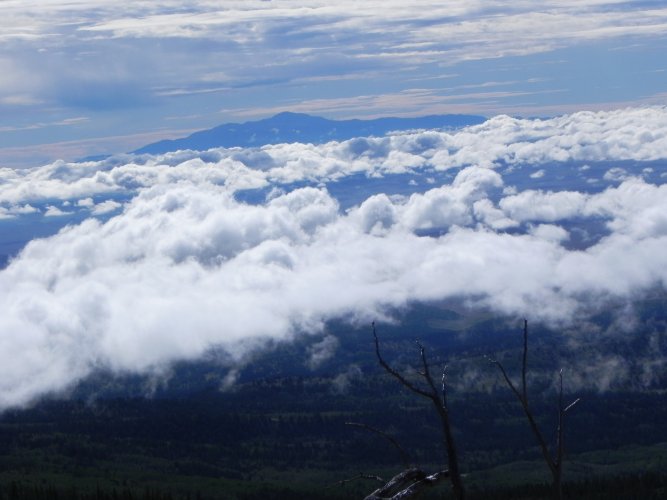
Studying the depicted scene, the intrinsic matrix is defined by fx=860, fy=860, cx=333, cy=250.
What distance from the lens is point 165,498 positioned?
162 metres

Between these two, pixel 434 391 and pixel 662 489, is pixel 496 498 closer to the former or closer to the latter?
pixel 662 489

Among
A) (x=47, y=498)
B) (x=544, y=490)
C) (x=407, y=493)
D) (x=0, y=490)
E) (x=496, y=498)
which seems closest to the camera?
(x=407, y=493)

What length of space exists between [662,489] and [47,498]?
425ft

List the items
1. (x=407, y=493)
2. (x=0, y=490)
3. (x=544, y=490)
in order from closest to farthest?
(x=407, y=493), (x=0, y=490), (x=544, y=490)

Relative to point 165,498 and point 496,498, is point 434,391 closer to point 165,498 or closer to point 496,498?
point 165,498

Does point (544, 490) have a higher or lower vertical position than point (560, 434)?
lower

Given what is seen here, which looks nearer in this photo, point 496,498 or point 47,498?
point 47,498

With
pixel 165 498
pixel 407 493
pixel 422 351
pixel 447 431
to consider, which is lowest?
pixel 165 498

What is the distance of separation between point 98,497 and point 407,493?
153811mm

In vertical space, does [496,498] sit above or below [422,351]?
below

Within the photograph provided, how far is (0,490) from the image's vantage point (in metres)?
168

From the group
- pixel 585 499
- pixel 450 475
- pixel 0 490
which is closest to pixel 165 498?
pixel 0 490

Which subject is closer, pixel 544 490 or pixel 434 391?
pixel 434 391

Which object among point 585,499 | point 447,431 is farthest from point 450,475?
point 585,499
